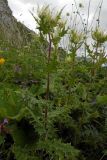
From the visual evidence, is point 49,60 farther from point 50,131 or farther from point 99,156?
point 99,156

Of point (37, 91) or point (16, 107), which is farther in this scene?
point (37, 91)

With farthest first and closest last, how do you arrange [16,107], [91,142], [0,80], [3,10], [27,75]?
1. [3,10]
2. [27,75]
3. [0,80]
4. [91,142]
5. [16,107]

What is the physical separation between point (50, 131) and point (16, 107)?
245 mm

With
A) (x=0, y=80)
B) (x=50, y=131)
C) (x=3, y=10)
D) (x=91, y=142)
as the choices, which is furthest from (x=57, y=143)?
(x=3, y=10)

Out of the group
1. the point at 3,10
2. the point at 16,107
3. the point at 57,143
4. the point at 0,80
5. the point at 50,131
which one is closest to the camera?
the point at 57,143

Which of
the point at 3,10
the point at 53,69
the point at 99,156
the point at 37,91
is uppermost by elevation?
the point at 3,10

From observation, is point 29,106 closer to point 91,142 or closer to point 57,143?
point 57,143

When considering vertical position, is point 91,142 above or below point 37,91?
below

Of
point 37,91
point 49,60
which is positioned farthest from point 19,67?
point 49,60

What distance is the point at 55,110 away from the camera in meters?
1.93

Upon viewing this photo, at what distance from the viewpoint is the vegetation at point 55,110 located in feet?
6.07

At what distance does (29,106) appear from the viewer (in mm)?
1970

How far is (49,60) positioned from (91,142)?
0.61 m

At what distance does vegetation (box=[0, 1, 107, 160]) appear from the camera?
1849 mm
